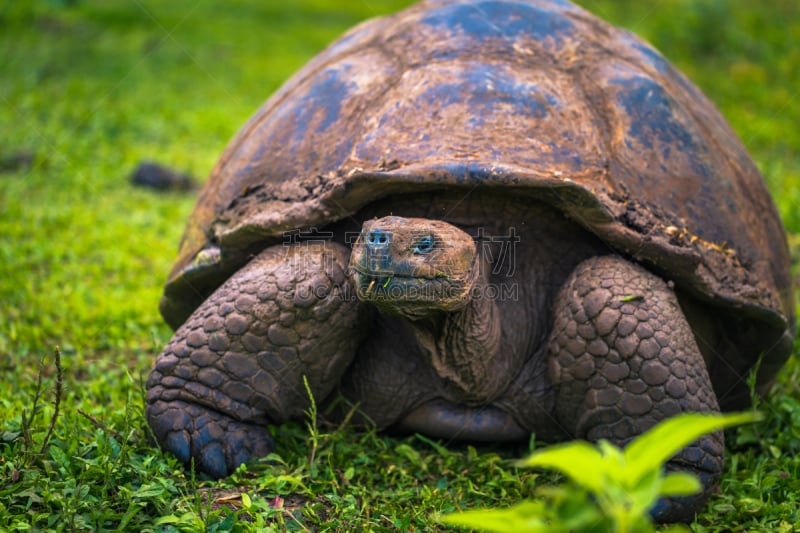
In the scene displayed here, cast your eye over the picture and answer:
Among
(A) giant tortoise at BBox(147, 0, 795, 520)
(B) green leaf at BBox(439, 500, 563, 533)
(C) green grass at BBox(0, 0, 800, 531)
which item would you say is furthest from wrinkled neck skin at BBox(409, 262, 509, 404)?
(B) green leaf at BBox(439, 500, 563, 533)

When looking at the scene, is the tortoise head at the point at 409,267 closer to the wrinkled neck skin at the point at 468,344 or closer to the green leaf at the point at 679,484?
the wrinkled neck skin at the point at 468,344

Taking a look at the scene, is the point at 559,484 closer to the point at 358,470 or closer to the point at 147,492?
the point at 358,470

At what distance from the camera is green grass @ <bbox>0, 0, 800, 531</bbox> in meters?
2.54

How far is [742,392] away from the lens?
137 inches

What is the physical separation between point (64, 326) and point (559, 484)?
103 inches

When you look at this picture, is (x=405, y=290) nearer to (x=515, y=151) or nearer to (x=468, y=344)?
(x=468, y=344)

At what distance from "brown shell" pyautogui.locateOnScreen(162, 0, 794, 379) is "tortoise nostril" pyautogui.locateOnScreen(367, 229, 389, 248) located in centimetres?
44

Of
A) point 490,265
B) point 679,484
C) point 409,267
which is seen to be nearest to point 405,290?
point 409,267

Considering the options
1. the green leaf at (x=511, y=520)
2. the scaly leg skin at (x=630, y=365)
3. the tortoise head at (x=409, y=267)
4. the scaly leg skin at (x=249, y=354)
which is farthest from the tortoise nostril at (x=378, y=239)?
the green leaf at (x=511, y=520)

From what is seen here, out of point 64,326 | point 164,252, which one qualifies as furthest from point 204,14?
point 64,326

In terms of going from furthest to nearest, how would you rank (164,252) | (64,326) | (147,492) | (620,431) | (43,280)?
1. (164,252)
2. (43,280)
3. (64,326)
4. (620,431)
5. (147,492)

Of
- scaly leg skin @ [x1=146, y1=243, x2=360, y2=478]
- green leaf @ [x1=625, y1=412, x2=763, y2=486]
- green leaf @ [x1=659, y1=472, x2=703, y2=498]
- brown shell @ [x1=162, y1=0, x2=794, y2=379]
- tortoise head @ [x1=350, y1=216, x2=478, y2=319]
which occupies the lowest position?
scaly leg skin @ [x1=146, y1=243, x2=360, y2=478]

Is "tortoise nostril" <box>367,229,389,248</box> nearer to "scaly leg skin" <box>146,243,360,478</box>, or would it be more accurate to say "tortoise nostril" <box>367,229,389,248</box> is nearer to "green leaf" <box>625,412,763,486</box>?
"scaly leg skin" <box>146,243,360,478</box>

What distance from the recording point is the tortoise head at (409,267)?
2334 mm
